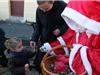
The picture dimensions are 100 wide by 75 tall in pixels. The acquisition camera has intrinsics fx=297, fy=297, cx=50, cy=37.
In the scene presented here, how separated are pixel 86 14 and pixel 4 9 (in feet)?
12.0

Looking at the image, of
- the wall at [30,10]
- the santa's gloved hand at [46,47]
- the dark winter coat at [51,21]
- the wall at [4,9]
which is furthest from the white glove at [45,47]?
the wall at [4,9]

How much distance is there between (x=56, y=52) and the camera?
3.16 meters

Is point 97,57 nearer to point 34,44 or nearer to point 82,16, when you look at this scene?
point 82,16

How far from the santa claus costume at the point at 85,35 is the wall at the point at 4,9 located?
3373 millimetres

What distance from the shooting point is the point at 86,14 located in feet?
8.65

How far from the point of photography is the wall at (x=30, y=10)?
227 inches

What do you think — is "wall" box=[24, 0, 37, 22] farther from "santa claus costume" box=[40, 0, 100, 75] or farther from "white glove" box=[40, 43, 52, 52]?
"santa claus costume" box=[40, 0, 100, 75]

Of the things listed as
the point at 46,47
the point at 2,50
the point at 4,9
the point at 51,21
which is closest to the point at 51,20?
the point at 51,21

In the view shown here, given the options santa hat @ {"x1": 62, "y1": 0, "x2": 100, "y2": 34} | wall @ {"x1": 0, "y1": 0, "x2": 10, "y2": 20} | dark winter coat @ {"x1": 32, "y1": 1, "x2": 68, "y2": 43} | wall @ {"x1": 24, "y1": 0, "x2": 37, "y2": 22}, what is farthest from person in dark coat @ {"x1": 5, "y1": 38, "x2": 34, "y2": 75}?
wall @ {"x1": 0, "y1": 0, "x2": 10, "y2": 20}

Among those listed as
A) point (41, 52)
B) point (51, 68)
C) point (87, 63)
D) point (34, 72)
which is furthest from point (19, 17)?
point (87, 63)

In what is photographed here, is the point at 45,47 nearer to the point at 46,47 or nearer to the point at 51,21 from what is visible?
the point at 46,47

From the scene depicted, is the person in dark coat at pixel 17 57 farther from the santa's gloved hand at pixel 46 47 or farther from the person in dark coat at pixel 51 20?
the person in dark coat at pixel 51 20

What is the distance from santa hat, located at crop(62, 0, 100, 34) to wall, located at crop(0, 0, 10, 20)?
345 centimetres

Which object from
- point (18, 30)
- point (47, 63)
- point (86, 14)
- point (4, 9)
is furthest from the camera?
point (4, 9)
